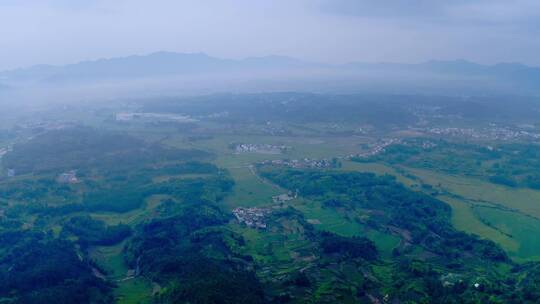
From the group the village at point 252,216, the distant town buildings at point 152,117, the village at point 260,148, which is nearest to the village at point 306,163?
the village at point 260,148

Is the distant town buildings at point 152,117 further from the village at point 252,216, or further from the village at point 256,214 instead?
the village at point 252,216

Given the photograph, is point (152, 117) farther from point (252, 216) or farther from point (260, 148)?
point (252, 216)

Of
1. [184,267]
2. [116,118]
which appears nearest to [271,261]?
[184,267]

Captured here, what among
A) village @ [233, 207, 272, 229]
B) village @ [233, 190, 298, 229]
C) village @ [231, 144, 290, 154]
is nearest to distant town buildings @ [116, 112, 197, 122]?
village @ [231, 144, 290, 154]

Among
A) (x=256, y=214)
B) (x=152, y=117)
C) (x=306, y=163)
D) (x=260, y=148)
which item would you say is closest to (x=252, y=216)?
(x=256, y=214)

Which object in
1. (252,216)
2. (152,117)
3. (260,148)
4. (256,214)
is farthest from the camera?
(152,117)

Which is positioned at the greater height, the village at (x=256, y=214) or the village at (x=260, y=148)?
the village at (x=260, y=148)

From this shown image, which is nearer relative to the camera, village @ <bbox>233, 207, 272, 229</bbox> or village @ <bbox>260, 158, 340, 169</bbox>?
village @ <bbox>233, 207, 272, 229</bbox>

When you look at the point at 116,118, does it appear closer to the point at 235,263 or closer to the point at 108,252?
the point at 108,252

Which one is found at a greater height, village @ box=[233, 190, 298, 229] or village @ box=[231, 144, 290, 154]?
village @ box=[231, 144, 290, 154]

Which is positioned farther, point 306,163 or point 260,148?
point 260,148

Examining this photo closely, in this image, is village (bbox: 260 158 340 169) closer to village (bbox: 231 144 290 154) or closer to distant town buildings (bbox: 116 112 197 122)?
village (bbox: 231 144 290 154)
